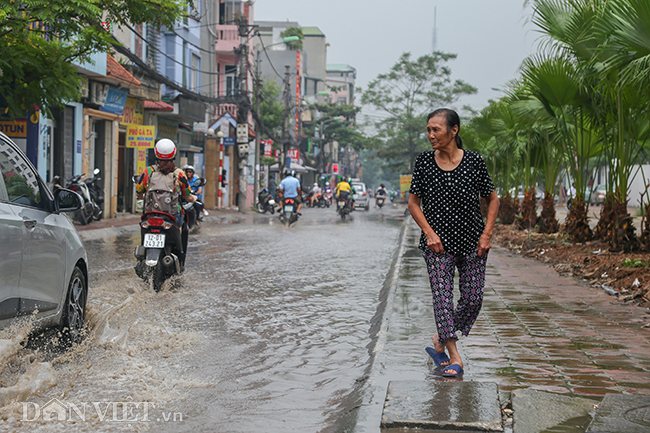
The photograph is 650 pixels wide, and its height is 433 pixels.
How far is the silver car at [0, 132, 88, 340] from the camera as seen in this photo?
4504mm

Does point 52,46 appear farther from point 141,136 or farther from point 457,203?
point 141,136

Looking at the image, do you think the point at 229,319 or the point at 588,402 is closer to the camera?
the point at 588,402

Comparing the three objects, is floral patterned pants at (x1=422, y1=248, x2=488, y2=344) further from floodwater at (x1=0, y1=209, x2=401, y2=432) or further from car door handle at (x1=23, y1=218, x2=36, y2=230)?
car door handle at (x1=23, y1=218, x2=36, y2=230)

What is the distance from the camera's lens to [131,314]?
23.2 ft

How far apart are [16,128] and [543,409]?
59.9ft

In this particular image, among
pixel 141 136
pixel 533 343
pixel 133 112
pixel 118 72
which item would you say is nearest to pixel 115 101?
pixel 118 72

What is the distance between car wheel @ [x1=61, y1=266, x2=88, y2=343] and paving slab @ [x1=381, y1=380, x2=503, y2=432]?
254 centimetres

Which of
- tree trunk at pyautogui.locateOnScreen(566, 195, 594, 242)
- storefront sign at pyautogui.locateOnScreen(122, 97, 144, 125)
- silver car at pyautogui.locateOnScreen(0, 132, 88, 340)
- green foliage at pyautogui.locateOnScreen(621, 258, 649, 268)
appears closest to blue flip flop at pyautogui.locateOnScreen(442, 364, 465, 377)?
silver car at pyautogui.locateOnScreen(0, 132, 88, 340)

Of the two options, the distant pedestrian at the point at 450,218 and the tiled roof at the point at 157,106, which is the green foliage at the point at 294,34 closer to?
the tiled roof at the point at 157,106

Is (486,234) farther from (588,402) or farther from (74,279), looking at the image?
(74,279)

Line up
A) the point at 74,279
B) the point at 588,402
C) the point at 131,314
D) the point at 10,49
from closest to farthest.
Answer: the point at 588,402, the point at 74,279, the point at 131,314, the point at 10,49

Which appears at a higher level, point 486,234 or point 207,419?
point 486,234

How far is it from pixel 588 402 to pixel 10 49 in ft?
33.2

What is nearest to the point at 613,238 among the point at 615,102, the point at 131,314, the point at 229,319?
the point at 615,102
